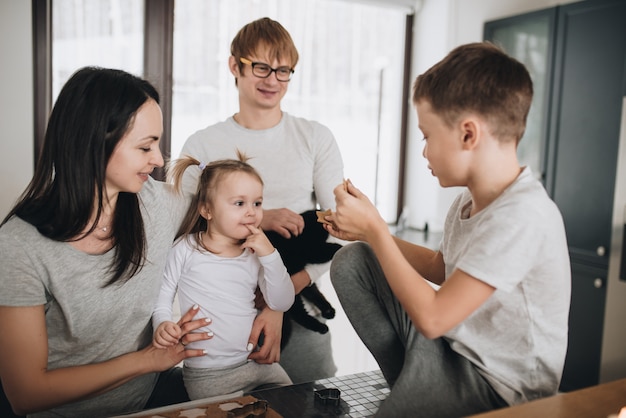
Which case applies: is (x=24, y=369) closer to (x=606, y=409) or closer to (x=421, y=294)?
(x=421, y=294)

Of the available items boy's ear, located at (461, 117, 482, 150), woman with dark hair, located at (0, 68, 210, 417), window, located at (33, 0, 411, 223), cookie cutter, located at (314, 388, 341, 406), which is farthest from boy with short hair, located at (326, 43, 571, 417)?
window, located at (33, 0, 411, 223)

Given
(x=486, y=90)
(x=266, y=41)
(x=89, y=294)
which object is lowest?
(x=89, y=294)

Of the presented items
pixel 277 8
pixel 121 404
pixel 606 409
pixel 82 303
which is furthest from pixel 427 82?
pixel 277 8

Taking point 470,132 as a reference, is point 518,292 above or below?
below

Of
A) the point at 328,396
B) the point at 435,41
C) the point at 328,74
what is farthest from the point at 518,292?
the point at 435,41

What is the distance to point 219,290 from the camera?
157 cm

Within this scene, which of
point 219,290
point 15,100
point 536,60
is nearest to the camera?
point 219,290

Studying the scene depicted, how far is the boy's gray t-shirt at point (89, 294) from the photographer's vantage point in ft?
3.95

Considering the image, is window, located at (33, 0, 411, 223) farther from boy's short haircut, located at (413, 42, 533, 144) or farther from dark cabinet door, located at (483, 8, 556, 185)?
boy's short haircut, located at (413, 42, 533, 144)

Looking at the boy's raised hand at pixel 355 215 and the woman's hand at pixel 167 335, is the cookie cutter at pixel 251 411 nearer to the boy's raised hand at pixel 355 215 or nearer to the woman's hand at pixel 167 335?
the woman's hand at pixel 167 335

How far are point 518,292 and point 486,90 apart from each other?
42 centimetres

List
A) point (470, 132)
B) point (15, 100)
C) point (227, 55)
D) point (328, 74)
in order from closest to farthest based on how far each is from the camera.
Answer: point (470, 132) → point (15, 100) → point (227, 55) → point (328, 74)

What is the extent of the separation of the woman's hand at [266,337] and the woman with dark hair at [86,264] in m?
0.20

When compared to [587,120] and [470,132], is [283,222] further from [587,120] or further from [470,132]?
[587,120]
